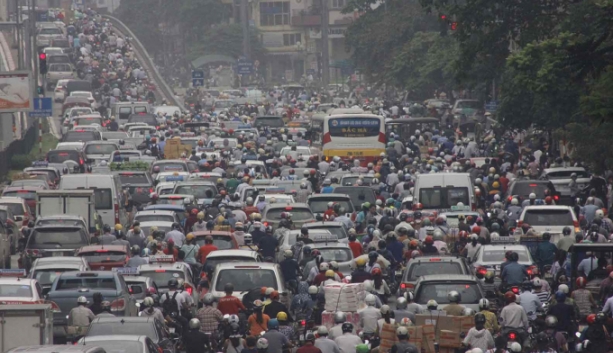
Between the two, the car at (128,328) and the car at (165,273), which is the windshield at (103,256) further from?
the car at (128,328)

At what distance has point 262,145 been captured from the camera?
2195 inches

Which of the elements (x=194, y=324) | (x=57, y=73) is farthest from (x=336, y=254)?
(x=57, y=73)

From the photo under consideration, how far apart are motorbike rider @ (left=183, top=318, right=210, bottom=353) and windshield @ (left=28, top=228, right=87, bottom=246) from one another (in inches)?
422

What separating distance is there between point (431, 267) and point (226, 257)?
3.49m

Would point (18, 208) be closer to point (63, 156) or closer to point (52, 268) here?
point (52, 268)

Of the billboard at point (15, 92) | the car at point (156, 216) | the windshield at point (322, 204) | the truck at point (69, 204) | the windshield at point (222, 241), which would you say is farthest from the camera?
the billboard at point (15, 92)

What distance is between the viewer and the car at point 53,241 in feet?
104

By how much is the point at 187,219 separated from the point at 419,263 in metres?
9.73

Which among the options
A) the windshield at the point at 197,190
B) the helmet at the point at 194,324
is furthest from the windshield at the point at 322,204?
the helmet at the point at 194,324

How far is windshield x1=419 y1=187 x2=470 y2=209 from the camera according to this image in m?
37.0

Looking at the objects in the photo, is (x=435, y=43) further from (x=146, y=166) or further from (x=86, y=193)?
(x=86, y=193)

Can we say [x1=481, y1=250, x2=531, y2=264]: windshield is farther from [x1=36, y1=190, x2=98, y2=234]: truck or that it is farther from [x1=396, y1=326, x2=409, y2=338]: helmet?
[x1=36, y1=190, x2=98, y2=234]: truck

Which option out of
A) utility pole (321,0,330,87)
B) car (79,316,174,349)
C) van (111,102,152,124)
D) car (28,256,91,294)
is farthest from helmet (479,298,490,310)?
utility pole (321,0,330,87)

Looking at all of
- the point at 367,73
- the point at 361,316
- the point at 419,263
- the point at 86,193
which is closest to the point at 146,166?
the point at 86,193
